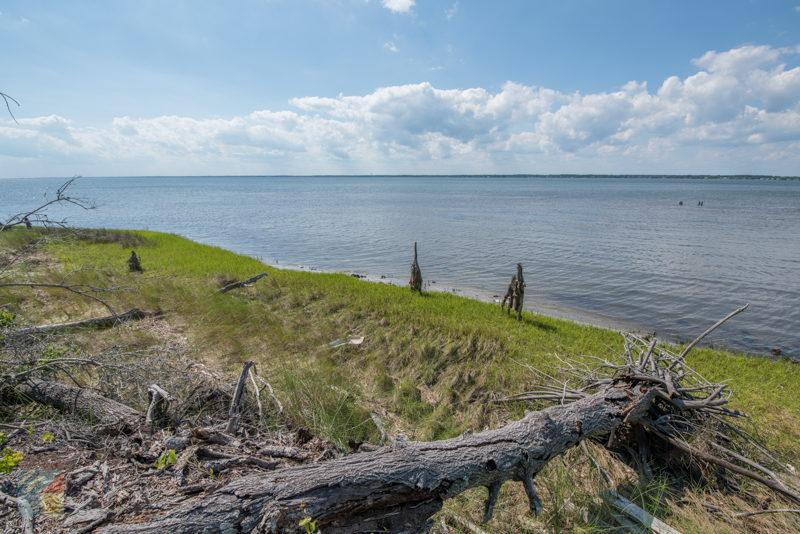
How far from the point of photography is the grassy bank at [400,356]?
4418 mm

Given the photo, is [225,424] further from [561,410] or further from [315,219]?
[315,219]

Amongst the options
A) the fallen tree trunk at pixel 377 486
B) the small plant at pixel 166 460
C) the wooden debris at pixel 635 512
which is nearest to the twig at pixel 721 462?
the wooden debris at pixel 635 512

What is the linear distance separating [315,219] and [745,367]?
136 feet

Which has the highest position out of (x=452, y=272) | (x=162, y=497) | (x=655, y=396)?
(x=162, y=497)

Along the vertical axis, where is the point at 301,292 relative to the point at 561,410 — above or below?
below

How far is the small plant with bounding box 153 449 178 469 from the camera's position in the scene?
3004 mm

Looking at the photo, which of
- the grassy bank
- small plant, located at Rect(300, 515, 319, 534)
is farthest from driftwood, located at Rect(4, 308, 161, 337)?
small plant, located at Rect(300, 515, 319, 534)

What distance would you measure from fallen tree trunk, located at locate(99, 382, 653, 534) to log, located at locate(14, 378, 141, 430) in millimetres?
2048

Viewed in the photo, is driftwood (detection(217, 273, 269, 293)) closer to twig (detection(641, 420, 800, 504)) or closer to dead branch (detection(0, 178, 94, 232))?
dead branch (detection(0, 178, 94, 232))

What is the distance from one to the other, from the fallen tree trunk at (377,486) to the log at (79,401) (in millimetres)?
2048

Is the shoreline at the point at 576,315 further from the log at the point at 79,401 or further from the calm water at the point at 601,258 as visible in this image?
the log at the point at 79,401

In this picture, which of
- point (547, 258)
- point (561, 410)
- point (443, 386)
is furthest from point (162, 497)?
point (547, 258)

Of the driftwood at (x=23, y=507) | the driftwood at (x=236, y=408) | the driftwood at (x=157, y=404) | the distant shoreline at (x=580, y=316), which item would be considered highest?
the driftwood at (x=23, y=507)

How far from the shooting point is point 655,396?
477 cm
